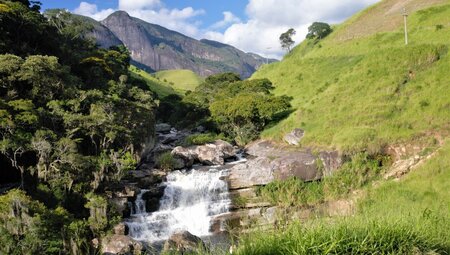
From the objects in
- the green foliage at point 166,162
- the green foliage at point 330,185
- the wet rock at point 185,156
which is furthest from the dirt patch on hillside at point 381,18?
the green foliage at point 166,162

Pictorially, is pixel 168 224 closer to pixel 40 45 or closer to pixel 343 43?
pixel 40 45

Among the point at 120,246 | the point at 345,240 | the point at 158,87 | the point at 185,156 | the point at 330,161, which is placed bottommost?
the point at 120,246

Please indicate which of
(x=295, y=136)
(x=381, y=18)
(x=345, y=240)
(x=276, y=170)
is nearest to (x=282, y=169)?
(x=276, y=170)

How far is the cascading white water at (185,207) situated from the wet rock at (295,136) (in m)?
7.58

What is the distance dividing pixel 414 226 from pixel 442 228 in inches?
29.9

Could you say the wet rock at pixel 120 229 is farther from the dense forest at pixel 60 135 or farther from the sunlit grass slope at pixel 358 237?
the sunlit grass slope at pixel 358 237

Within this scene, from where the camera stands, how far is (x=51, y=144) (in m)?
24.3

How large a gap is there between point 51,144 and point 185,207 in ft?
35.3

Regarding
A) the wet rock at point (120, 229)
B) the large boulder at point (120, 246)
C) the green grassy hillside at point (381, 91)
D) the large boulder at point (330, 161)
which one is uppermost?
the green grassy hillside at point (381, 91)

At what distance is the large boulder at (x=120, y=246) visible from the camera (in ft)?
65.1

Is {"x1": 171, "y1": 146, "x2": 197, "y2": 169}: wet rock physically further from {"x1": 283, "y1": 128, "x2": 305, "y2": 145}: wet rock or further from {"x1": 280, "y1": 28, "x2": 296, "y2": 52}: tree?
{"x1": 280, "y1": 28, "x2": 296, "y2": 52}: tree

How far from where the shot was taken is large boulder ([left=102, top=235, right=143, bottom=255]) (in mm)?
19839

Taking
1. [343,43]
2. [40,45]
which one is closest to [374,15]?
[343,43]

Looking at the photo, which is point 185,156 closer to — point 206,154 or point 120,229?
point 206,154
